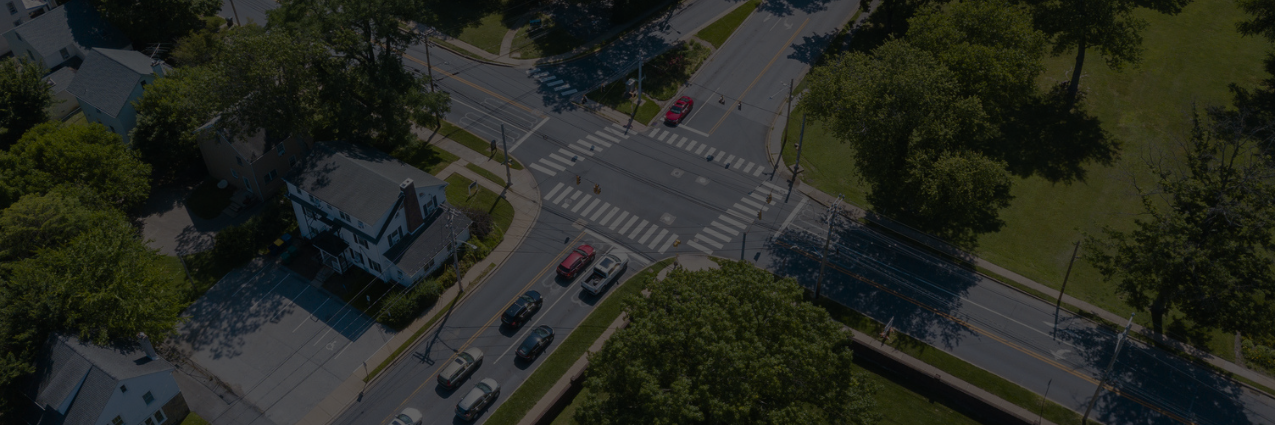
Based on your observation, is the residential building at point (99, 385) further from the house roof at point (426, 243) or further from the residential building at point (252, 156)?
the residential building at point (252, 156)

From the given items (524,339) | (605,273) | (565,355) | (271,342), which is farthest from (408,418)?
(605,273)

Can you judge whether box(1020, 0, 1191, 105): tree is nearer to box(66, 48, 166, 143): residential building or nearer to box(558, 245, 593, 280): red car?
box(558, 245, 593, 280): red car

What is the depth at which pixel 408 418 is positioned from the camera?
188 feet

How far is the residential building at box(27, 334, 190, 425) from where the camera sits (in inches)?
2103

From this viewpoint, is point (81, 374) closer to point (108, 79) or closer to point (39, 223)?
point (39, 223)

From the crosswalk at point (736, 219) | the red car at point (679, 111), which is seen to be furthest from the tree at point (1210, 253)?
the red car at point (679, 111)

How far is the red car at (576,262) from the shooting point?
225 feet

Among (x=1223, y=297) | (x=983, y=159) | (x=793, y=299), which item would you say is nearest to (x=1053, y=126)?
(x=983, y=159)

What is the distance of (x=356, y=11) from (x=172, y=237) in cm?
2660

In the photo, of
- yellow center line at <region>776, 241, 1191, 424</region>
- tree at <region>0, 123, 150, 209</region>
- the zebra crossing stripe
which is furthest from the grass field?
tree at <region>0, 123, 150, 209</region>

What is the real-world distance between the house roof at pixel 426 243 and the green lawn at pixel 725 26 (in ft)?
140

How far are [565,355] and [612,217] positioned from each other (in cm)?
1677

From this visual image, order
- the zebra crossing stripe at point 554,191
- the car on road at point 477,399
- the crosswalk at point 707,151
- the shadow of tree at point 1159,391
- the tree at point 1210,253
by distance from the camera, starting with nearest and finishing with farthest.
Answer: the tree at point 1210,253, the car on road at point 477,399, the shadow of tree at point 1159,391, the zebra crossing stripe at point 554,191, the crosswalk at point 707,151

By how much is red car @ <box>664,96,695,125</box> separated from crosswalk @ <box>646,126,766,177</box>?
4.91 feet
